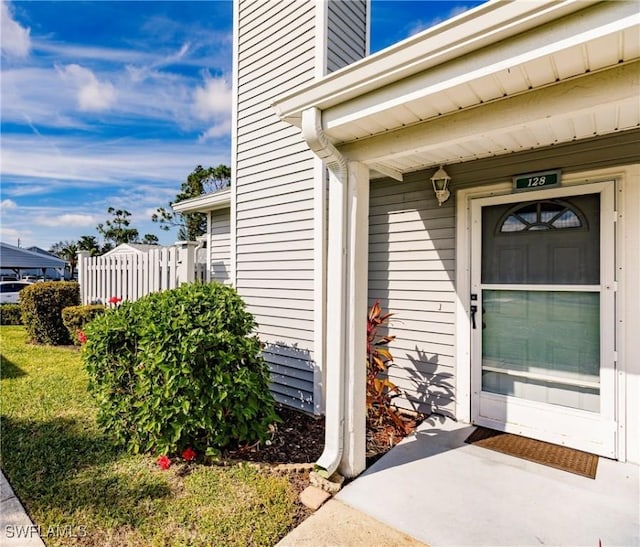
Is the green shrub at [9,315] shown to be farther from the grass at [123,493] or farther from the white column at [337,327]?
the white column at [337,327]

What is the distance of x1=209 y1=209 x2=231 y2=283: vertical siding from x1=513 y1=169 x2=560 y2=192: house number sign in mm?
4400

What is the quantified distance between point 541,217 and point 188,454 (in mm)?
3516

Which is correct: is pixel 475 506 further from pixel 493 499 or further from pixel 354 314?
pixel 354 314

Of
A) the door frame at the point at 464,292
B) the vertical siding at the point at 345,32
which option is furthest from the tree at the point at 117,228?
the door frame at the point at 464,292

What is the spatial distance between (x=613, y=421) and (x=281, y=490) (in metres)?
2.56

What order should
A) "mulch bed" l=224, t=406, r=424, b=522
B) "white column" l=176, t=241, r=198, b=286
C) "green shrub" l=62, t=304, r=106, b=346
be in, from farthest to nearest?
"green shrub" l=62, t=304, r=106, b=346, "white column" l=176, t=241, r=198, b=286, "mulch bed" l=224, t=406, r=424, b=522

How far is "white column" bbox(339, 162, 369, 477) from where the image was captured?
260 cm

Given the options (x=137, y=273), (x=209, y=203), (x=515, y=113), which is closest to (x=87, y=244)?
(x=137, y=273)

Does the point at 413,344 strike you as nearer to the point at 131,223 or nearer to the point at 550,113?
the point at 550,113

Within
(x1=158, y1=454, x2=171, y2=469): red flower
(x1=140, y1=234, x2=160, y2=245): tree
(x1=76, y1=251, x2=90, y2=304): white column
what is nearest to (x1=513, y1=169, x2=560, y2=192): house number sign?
(x1=158, y1=454, x2=171, y2=469): red flower

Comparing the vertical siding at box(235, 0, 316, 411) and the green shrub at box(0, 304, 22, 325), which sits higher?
the vertical siding at box(235, 0, 316, 411)

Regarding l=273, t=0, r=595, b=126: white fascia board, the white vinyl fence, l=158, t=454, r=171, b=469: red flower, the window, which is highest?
l=273, t=0, r=595, b=126: white fascia board

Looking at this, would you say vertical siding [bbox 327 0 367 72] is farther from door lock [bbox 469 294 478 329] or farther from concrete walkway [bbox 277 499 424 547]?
concrete walkway [bbox 277 499 424 547]

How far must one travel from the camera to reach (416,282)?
372cm
